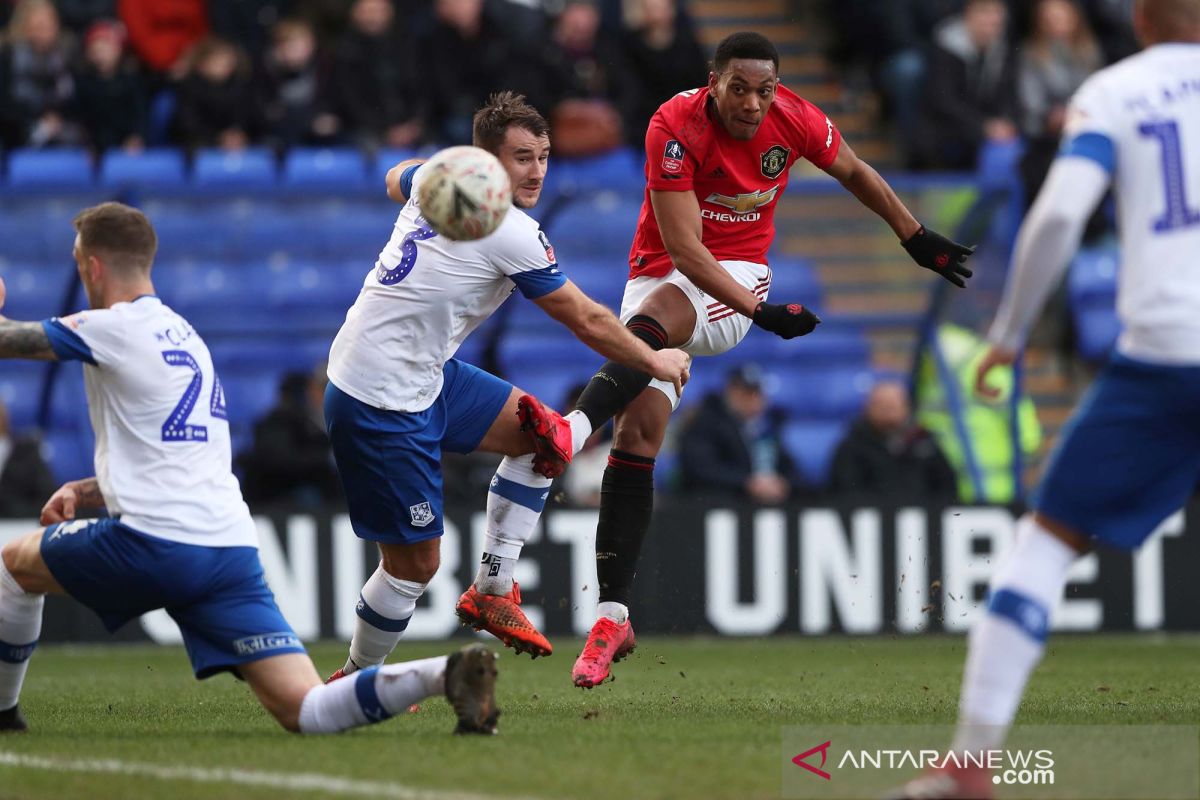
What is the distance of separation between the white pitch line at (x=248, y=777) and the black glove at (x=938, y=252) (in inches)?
145

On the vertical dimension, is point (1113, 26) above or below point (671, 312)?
above

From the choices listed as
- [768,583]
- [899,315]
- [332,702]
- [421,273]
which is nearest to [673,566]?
[768,583]

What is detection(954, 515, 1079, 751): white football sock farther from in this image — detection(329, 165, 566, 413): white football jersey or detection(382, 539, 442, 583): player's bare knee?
detection(382, 539, 442, 583): player's bare knee

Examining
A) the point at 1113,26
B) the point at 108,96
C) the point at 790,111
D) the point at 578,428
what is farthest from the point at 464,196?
the point at 1113,26

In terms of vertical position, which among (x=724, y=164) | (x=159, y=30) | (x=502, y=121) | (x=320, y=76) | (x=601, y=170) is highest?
(x=159, y=30)

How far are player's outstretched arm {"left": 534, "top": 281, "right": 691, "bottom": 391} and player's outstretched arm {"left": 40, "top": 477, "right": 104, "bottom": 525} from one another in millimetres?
1752

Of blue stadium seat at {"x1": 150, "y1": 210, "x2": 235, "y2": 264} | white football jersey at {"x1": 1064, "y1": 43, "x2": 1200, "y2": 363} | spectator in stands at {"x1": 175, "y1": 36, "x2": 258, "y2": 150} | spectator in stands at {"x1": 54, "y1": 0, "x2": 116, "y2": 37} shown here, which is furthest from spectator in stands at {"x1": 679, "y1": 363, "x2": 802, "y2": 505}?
white football jersey at {"x1": 1064, "y1": 43, "x2": 1200, "y2": 363}

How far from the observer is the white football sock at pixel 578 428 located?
7.38 metres

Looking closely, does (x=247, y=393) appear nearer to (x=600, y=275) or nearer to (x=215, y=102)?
(x=215, y=102)

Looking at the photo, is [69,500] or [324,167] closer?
[69,500]

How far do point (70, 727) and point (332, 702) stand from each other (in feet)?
4.25

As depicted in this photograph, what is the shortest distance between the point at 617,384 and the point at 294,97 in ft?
24.7

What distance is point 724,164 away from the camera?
298 inches

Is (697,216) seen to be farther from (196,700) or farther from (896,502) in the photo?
(896,502)
